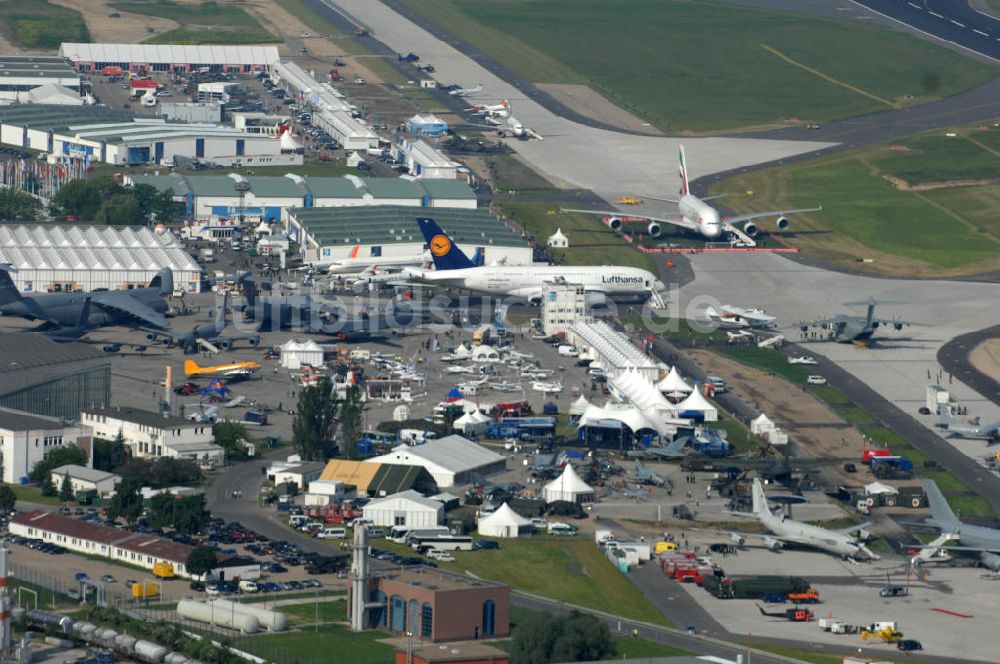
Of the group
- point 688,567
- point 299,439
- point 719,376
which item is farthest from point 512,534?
point 719,376

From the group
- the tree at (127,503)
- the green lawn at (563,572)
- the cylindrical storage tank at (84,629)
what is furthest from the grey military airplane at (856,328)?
the cylindrical storage tank at (84,629)

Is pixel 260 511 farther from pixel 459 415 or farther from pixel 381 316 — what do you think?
pixel 381 316

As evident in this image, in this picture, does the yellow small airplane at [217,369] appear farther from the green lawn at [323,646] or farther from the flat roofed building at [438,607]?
the green lawn at [323,646]

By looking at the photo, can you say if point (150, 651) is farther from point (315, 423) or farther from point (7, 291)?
point (7, 291)

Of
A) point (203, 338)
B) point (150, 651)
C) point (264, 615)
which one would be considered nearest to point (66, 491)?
point (264, 615)

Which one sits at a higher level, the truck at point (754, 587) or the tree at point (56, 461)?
the tree at point (56, 461)
